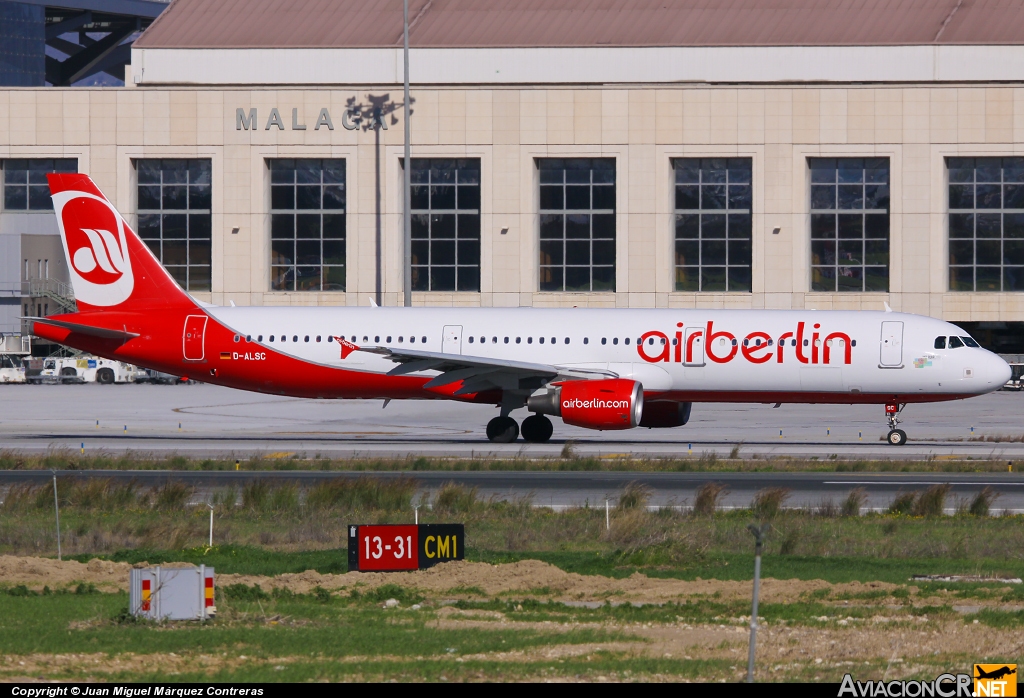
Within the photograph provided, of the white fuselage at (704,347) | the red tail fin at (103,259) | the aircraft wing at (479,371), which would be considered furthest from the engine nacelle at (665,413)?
the red tail fin at (103,259)

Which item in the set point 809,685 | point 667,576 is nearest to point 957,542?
point 667,576

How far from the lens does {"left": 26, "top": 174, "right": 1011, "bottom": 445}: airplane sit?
37031 millimetres

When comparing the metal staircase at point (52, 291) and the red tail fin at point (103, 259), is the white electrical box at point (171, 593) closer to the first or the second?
the red tail fin at point (103, 259)

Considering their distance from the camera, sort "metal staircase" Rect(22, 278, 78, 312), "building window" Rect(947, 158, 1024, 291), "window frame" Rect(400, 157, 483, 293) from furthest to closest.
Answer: "metal staircase" Rect(22, 278, 78, 312), "window frame" Rect(400, 157, 483, 293), "building window" Rect(947, 158, 1024, 291)

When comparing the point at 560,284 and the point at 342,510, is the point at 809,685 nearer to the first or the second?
the point at 342,510

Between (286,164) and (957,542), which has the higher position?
(286,164)

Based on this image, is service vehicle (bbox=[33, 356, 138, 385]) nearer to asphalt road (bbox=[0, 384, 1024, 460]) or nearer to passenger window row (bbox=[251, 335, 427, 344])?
asphalt road (bbox=[0, 384, 1024, 460])

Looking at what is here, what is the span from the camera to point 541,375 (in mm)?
36969

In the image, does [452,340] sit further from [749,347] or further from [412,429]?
[749,347]

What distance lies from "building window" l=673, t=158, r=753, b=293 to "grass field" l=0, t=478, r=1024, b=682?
47.1m

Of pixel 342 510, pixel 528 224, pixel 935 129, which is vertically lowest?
pixel 342 510

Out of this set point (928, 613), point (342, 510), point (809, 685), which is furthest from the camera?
point (342, 510)

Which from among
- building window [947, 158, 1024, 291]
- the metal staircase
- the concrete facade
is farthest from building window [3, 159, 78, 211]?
building window [947, 158, 1024, 291]

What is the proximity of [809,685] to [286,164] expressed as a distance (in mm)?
64616
